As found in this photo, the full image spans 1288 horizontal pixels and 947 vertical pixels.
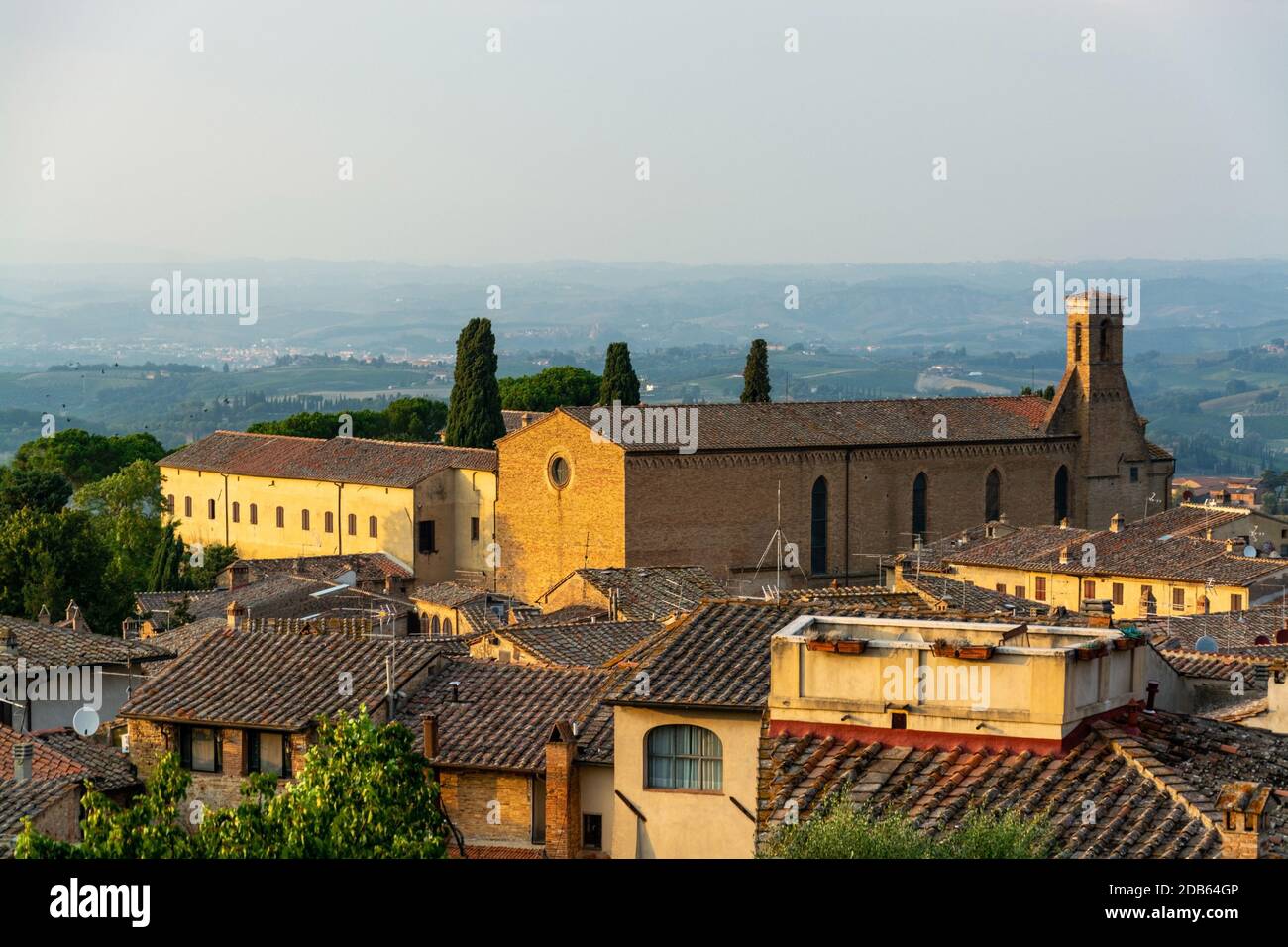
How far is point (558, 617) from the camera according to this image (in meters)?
36.5

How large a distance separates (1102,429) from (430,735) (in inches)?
1995

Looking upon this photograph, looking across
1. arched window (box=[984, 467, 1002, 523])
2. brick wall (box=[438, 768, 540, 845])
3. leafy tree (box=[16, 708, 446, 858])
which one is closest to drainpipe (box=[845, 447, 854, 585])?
arched window (box=[984, 467, 1002, 523])

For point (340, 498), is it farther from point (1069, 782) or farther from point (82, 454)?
point (1069, 782)

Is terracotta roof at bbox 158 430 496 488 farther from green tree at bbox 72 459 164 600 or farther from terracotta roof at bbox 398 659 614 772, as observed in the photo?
terracotta roof at bbox 398 659 614 772

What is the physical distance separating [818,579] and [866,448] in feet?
13.6

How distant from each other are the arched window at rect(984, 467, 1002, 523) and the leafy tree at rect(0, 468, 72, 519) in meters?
30.0

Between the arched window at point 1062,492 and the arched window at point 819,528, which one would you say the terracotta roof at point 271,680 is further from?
the arched window at point 1062,492

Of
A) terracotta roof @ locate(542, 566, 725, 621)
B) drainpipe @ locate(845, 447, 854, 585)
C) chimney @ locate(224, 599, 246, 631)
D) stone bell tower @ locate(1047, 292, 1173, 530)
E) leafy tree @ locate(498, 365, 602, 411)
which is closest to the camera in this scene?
chimney @ locate(224, 599, 246, 631)

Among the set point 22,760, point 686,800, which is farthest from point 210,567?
point 686,800

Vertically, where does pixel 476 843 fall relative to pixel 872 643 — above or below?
below

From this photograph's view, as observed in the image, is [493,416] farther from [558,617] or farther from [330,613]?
[558,617]

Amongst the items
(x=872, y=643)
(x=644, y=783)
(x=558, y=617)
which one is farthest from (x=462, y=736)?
(x=558, y=617)

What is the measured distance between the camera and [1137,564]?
49906mm

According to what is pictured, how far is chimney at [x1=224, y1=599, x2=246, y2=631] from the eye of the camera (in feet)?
105
